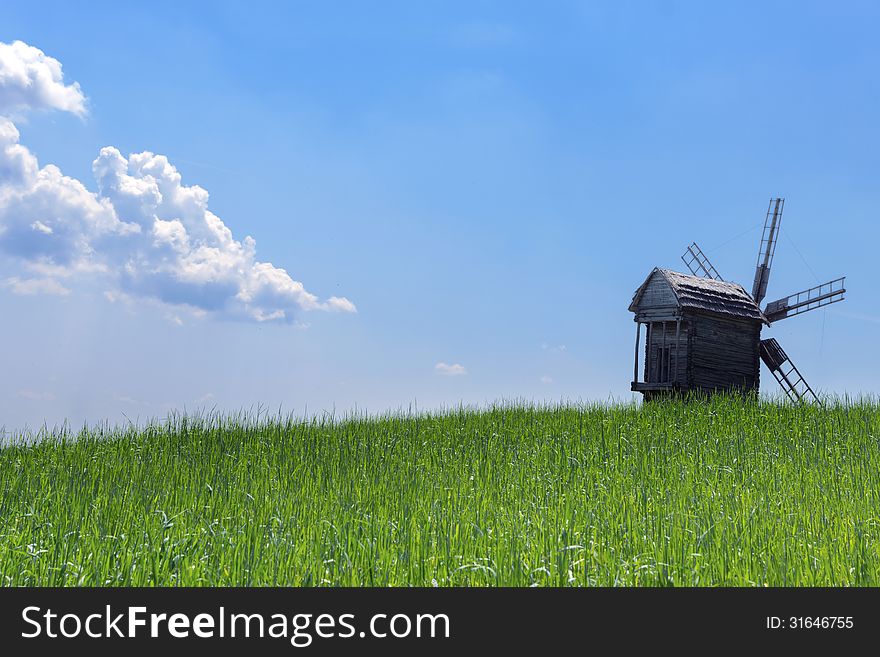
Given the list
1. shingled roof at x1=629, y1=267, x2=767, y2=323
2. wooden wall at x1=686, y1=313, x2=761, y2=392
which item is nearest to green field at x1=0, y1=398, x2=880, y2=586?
wooden wall at x1=686, y1=313, x2=761, y2=392

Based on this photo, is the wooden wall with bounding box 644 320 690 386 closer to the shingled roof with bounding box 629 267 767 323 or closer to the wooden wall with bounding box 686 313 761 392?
the wooden wall with bounding box 686 313 761 392

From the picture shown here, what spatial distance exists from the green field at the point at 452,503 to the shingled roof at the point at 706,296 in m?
7.33

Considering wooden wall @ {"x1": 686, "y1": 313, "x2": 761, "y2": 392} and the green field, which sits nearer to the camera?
the green field

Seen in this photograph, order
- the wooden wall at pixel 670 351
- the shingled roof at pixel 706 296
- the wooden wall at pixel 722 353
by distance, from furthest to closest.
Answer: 1. the shingled roof at pixel 706 296
2. the wooden wall at pixel 722 353
3. the wooden wall at pixel 670 351

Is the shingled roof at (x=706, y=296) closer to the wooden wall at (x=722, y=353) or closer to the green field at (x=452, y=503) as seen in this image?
the wooden wall at (x=722, y=353)

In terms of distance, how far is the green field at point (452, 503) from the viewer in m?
5.83

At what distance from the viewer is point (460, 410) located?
18.3 meters

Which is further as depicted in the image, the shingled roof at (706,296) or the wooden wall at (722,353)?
the shingled roof at (706,296)

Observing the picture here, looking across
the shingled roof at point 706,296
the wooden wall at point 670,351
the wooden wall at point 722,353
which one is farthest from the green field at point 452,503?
the shingled roof at point 706,296

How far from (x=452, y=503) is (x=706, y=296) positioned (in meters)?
18.4

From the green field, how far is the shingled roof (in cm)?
733

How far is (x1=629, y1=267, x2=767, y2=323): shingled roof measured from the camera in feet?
77.2
